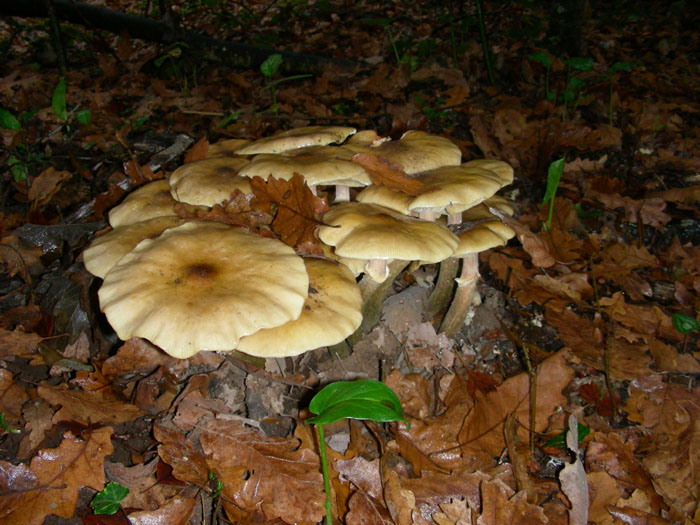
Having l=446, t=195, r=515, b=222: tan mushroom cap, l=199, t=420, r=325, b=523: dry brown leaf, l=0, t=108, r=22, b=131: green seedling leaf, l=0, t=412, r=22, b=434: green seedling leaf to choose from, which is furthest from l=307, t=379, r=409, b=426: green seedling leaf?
l=0, t=108, r=22, b=131: green seedling leaf

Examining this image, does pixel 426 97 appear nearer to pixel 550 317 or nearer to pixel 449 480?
pixel 550 317

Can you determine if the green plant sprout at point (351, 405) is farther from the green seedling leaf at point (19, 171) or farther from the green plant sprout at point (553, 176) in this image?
the green seedling leaf at point (19, 171)

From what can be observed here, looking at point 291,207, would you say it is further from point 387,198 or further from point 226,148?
point 226,148

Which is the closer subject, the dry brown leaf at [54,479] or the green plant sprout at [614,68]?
the dry brown leaf at [54,479]

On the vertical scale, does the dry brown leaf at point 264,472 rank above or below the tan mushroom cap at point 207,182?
below

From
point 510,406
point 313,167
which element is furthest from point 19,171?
point 510,406

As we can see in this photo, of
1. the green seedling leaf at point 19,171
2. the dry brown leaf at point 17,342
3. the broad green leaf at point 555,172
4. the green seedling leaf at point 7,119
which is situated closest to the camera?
the dry brown leaf at point 17,342

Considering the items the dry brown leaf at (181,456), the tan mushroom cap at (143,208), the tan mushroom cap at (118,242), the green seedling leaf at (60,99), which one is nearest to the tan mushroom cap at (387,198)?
the tan mushroom cap at (118,242)
